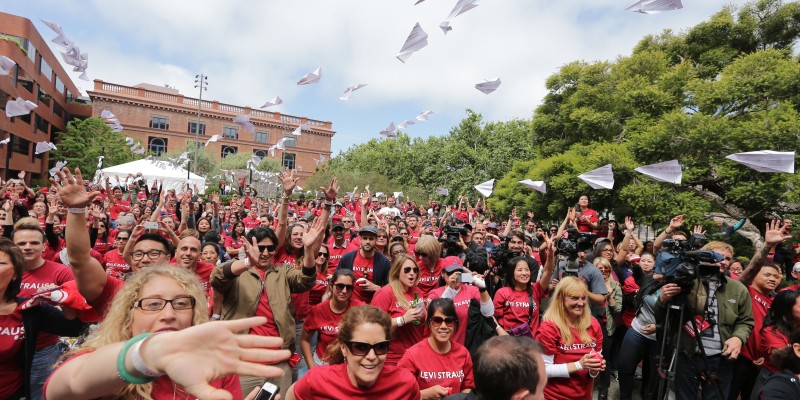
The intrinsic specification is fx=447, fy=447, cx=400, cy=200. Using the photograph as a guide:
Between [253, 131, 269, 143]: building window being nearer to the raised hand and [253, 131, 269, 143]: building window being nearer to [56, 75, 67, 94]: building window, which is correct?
[56, 75, 67, 94]: building window

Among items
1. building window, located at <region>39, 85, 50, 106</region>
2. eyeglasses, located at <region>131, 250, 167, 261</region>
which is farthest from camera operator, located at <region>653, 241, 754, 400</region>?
building window, located at <region>39, 85, 50, 106</region>

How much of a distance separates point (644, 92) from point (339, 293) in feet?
41.5

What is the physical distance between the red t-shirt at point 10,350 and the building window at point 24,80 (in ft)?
123

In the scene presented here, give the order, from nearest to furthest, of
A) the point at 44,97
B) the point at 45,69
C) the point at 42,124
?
the point at 45,69 → the point at 44,97 → the point at 42,124

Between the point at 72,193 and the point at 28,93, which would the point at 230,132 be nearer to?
the point at 28,93

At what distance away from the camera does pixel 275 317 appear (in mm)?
3766

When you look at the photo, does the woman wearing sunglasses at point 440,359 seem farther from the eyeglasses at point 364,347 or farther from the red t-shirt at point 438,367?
the eyeglasses at point 364,347

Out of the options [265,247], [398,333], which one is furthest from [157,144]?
[398,333]

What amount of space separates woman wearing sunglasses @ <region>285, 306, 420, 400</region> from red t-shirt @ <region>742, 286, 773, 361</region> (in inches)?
135

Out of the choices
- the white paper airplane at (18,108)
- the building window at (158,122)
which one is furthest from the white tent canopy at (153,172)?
the building window at (158,122)

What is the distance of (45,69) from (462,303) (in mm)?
46703

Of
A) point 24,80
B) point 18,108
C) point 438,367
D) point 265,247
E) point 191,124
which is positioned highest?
point 191,124

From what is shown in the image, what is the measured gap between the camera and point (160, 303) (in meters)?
1.91

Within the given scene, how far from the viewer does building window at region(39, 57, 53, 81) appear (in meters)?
36.1
